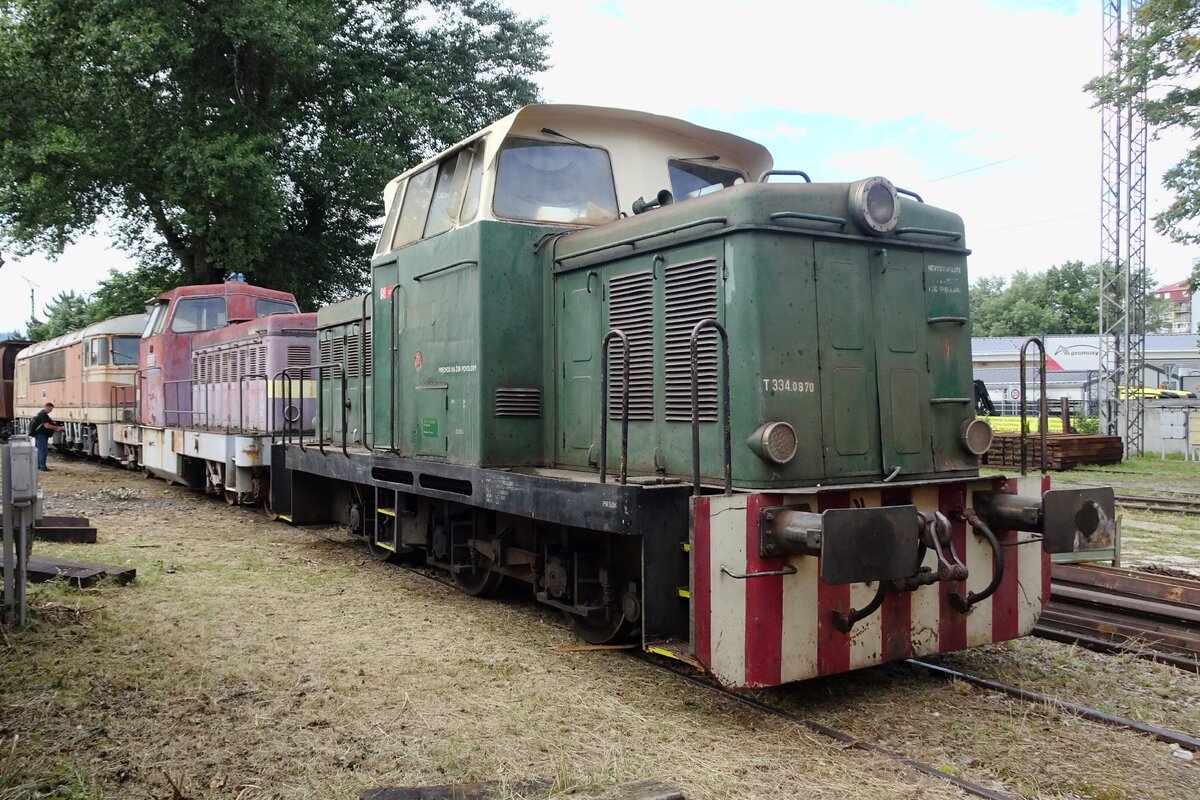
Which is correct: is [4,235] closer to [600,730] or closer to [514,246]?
[514,246]

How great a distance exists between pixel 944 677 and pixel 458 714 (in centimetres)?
254

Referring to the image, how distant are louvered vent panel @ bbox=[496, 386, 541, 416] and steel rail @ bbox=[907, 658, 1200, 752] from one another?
2821mm

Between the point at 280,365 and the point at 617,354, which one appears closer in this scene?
Result: the point at 617,354

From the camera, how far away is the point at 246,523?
10.3m

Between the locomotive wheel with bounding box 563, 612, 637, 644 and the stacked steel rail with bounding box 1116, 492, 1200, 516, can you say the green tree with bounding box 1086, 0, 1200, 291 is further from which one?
the locomotive wheel with bounding box 563, 612, 637, 644

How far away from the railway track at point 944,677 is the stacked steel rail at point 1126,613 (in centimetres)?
84

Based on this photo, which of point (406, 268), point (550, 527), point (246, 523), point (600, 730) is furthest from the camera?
point (246, 523)

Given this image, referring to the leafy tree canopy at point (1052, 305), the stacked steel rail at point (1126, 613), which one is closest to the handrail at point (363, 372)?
the stacked steel rail at point (1126, 613)

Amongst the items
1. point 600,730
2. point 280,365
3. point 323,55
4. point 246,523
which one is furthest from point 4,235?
point 600,730

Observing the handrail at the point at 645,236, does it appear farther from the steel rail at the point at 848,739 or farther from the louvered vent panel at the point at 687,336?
the steel rail at the point at 848,739

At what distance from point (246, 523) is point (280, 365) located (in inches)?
82.0

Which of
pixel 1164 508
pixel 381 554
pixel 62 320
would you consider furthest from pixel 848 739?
pixel 62 320

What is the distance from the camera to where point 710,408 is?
450 cm

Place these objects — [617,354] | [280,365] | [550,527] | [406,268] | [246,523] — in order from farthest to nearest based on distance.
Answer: [280,365], [246,523], [406,268], [550,527], [617,354]
